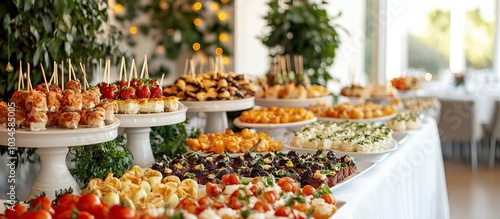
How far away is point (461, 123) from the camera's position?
7.25 meters

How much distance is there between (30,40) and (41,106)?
3.12 feet

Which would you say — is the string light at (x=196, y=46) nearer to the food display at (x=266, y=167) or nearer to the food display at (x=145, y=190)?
the food display at (x=266, y=167)

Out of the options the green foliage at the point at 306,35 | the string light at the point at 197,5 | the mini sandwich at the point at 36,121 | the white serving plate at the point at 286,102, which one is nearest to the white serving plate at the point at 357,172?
the mini sandwich at the point at 36,121

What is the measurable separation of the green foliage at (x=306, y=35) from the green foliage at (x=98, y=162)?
2811 millimetres

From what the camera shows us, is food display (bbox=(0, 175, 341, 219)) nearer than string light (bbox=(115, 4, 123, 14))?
Yes

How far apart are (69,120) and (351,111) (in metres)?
2.15

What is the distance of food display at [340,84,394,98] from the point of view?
16.1ft

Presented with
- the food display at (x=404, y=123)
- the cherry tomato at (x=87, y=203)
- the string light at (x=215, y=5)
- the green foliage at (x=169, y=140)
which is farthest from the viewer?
the string light at (x=215, y=5)

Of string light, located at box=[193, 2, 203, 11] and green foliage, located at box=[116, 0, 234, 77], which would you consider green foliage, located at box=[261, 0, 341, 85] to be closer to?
green foliage, located at box=[116, 0, 234, 77]

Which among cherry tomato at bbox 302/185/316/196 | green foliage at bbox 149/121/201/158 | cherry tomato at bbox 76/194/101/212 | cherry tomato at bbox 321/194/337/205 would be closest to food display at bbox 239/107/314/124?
green foliage at bbox 149/121/201/158

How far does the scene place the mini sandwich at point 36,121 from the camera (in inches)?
87.4

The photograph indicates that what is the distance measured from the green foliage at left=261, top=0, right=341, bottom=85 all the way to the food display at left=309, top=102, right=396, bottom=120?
1103 millimetres

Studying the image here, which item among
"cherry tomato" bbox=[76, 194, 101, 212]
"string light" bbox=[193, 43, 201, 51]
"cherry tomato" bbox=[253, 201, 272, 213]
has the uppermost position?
"string light" bbox=[193, 43, 201, 51]

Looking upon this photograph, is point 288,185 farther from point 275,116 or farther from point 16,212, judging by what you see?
point 275,116
